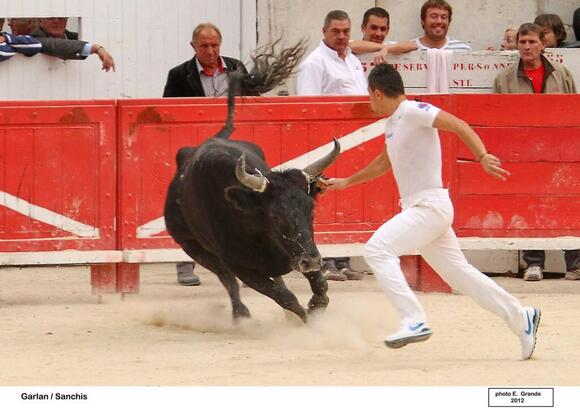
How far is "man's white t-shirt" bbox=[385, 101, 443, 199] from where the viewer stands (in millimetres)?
7711

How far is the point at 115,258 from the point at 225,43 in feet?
9.61

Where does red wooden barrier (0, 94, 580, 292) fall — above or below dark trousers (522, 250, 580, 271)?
above

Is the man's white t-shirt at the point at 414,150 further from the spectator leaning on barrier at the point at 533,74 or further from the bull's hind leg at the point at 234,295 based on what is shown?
the spectator leaning on barrier at the point at 533,74

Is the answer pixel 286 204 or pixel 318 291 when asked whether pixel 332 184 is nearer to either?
pixel 286 204

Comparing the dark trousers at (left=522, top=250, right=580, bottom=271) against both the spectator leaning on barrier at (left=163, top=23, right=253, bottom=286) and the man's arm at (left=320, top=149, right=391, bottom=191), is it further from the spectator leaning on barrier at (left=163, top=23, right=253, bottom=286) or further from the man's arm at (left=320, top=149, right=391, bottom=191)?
the man's arm at (left=320, top=149, right=391, bottom=191)

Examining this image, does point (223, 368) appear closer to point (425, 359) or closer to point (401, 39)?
point (425, 359)

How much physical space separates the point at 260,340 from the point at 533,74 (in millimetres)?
3634

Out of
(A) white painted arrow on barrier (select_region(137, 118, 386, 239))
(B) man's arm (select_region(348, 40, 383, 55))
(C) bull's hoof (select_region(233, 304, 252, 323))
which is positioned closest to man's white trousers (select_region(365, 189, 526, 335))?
(C) bull's hoof (select_region(233, 304, 252, 323))

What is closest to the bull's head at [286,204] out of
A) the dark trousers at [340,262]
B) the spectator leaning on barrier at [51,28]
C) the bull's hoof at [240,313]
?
the bull's hoof at [240,313]

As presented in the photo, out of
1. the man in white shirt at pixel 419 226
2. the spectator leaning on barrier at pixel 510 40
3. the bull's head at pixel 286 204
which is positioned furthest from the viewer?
the spectator leaning on barrier at pixel 510 40

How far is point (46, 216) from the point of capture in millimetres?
10539

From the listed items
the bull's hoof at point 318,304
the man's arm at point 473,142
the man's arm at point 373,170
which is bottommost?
the bull's hoof at point 318,304

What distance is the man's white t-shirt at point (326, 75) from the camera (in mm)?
11070

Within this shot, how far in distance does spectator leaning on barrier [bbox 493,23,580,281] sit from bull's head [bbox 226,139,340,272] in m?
2.83
